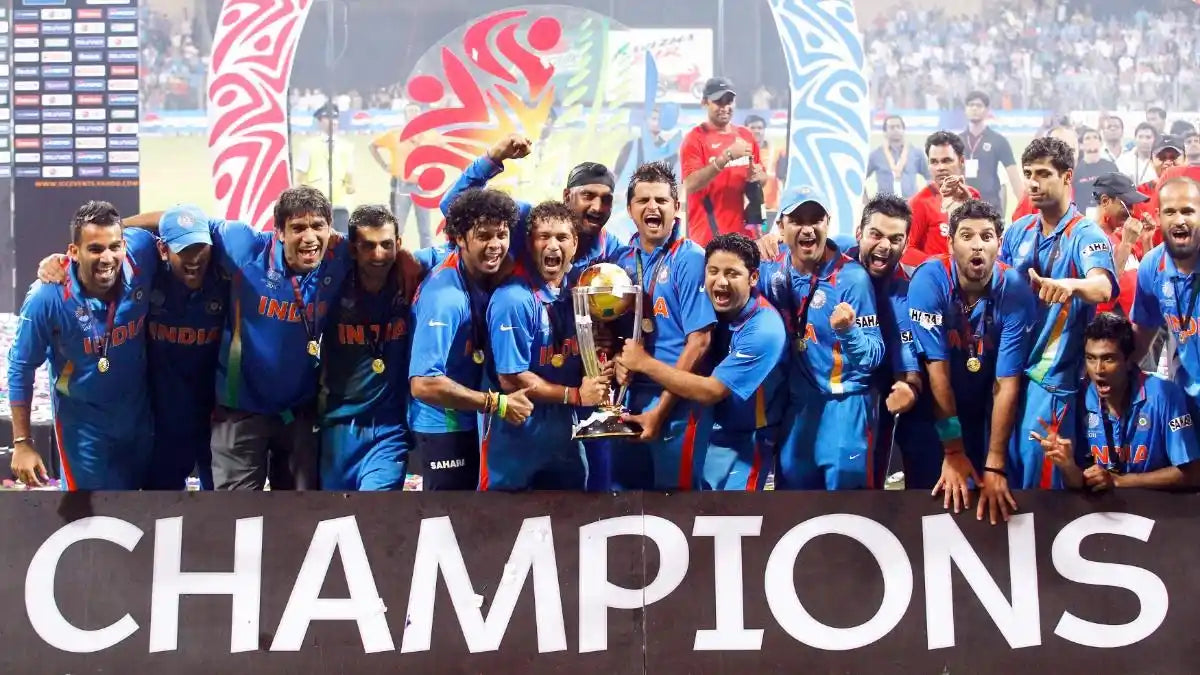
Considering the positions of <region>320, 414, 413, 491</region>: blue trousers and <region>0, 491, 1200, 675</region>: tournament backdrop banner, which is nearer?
<region>0, 491, 1200, 675</region>: tournament backdrop banner

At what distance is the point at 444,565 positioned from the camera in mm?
4199

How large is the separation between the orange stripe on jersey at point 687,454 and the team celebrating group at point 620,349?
0.01 m

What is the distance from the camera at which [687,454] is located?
466cm

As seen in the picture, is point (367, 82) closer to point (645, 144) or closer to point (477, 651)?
point (645, 144)

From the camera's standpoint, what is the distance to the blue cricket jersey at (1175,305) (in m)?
4.71

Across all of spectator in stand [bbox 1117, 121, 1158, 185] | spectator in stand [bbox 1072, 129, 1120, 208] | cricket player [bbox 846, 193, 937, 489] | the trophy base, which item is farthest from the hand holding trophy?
spectator in stand [bbox 1117, 121, 1158, 185]

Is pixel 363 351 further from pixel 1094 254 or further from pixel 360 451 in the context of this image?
pixel 1094 254

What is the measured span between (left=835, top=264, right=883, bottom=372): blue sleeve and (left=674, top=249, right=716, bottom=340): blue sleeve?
52 centimetres

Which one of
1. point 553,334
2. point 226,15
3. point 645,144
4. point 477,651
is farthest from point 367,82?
point 477,651

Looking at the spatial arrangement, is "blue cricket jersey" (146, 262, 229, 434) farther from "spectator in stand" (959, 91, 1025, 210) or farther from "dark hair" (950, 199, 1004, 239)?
"spectator in stand" (959, 91, 1025, 210)

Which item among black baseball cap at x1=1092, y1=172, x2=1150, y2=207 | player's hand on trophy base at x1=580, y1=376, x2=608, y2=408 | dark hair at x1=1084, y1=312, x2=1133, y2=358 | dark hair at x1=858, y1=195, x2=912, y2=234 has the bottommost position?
player's hand on trophy base at x1=580, y1=376, x2=608, y2=408

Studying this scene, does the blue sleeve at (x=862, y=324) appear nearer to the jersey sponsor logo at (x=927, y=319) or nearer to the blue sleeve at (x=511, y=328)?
the jersey sponsor logo at (x=927, y=319)

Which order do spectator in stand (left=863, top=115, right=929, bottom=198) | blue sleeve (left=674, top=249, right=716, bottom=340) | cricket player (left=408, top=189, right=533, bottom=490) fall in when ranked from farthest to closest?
spectator in stand (left=863, top=115, right=929, bottom=198)
blue sleeve (left=674, top=249, right=716, bottom=340)
cricket player (left=408, top=189, right=533, bottom=490)

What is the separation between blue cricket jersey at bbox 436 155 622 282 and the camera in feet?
15.3
